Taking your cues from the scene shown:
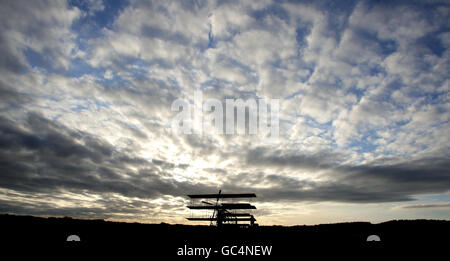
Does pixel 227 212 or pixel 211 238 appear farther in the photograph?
pixel 227 212

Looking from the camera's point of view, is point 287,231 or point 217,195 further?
point 217,195

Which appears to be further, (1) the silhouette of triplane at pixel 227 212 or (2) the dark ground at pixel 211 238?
(1) the silhouette of triplane at pixel 227 212

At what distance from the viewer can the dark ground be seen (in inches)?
236

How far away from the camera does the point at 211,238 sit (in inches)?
268

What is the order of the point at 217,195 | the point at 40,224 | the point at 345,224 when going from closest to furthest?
1. the point at 40,224
2. the point at 345,224
3. the point at 217,195

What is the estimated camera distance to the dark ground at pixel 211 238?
6000mm

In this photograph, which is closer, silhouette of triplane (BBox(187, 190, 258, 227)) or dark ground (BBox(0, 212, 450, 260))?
dark ground (BBox(0, 212, 450, 260))

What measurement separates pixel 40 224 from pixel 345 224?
9.57 m
